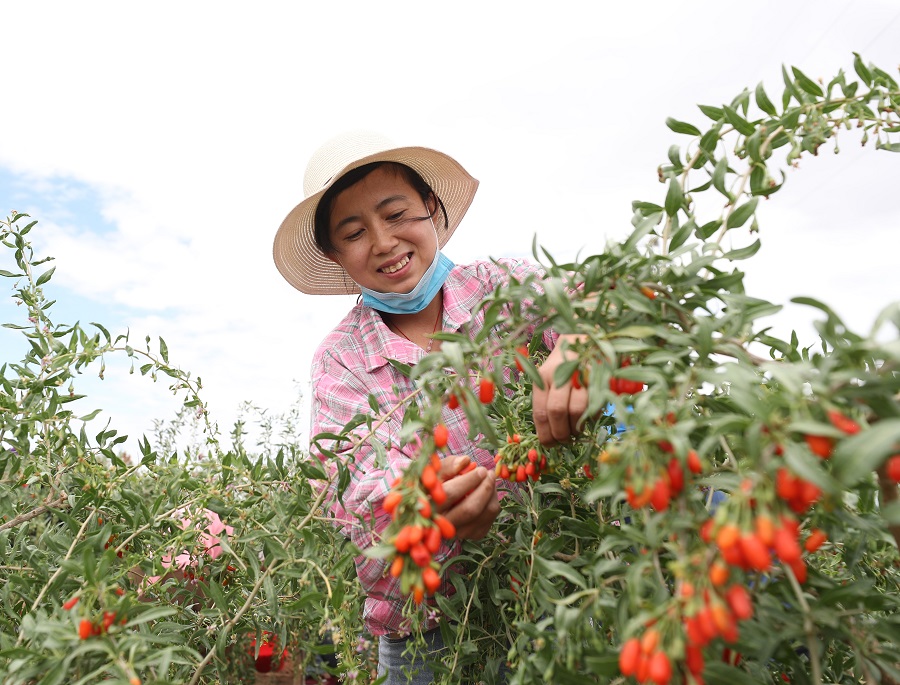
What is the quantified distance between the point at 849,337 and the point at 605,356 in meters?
0.24

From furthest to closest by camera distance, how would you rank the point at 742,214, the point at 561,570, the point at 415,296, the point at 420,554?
the point at 415,296 < the point at 742,214 < the point at 561,570 < the point at 420,554

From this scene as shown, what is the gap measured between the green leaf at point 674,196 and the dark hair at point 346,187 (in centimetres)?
100

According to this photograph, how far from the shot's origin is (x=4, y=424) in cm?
150

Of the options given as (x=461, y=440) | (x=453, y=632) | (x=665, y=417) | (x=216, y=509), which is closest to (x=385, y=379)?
(x=461, y=440)

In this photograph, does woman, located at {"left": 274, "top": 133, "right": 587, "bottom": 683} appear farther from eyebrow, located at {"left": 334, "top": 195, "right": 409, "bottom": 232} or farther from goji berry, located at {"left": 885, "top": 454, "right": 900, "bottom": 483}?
goji berry, located at {"left": 885, "top": 454, "right": 900, "bottom": 483}

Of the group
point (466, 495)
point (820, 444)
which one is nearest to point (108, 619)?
point (466, 495)

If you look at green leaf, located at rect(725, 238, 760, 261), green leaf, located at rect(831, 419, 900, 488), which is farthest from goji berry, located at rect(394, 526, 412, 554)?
green leaf, located at rect(725, 238, 760, 261)

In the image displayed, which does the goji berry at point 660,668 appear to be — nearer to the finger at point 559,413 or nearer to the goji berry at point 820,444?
the goji berry at point 820,444

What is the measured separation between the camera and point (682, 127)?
121 cm

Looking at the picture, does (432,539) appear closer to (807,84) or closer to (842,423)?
(842,423)

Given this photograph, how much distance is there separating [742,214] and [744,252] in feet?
0.22

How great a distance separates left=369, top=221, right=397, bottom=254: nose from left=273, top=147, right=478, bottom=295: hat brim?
16 cm

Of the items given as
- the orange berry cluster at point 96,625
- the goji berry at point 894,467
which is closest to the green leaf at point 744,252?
the goji berry at point 894,467

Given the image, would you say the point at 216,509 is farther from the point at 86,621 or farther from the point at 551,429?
the point at 551,429
